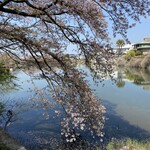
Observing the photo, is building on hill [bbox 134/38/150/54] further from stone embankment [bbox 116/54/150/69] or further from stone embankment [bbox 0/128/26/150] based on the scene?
stone embankment [bbox 0/128/26/150]

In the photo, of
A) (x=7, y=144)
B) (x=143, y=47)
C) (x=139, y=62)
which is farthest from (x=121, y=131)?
(x=143, y=47)

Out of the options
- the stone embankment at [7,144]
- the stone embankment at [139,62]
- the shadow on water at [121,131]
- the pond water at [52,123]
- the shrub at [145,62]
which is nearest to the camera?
the stone embankment at [7,144]

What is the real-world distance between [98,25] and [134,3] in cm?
112

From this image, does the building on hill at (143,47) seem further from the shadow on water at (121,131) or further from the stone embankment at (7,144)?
the stone embankment at (7,144)

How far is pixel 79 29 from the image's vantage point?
8133mm

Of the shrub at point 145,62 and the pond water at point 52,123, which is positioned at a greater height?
the shrub at point 145,62

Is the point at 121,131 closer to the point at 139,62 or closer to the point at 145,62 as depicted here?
the point at 145,62

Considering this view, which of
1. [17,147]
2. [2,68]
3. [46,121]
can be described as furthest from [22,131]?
[17,147]

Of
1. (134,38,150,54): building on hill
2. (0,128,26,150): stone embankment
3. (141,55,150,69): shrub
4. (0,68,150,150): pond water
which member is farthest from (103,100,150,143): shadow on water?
(134,38,150,54): building on hill

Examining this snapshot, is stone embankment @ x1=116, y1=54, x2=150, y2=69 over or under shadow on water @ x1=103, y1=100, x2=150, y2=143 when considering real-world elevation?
over

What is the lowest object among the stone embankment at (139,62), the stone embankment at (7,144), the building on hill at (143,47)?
the stone embankment at (7,144)

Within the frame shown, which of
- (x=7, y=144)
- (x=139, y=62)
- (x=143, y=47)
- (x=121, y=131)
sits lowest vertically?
(x=121, y=131)

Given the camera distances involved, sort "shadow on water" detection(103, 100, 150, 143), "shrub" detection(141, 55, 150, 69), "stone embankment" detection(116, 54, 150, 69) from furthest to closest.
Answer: "stone embankment" detection(116, 54, 150, 69) → "shrub" detection(141, 55, 150, 69) → "shadow on water" detection(103, 100, 150, 143)

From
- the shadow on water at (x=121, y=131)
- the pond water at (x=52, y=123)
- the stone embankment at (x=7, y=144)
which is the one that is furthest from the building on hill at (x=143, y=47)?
the stone embankment at (x=7, y=144)
